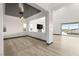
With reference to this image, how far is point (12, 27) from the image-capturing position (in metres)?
7.29

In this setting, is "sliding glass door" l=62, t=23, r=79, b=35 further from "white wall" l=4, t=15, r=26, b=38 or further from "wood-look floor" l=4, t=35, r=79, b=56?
"white wall" l=4, t=15, r=26, b=38

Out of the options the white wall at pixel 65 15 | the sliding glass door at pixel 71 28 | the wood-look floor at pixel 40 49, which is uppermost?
the white wall at pixel 65 15

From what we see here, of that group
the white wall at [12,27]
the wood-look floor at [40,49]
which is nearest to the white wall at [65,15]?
the white wall at [12,27]

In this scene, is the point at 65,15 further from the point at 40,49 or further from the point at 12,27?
the point at 40,49

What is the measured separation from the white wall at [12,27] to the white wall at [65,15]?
15.4ft

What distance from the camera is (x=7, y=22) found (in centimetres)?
681

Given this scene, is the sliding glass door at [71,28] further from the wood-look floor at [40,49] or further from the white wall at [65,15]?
the wood-look floor at [40,49]

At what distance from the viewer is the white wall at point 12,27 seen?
6742 millimetres

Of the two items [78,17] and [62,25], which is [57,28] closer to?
[62,25]

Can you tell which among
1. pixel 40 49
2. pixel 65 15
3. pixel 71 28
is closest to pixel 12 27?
pixel 40 49

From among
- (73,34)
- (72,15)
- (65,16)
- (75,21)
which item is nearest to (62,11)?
(65,16)

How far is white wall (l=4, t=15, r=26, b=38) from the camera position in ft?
22.1

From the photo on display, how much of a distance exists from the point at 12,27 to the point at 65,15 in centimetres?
694

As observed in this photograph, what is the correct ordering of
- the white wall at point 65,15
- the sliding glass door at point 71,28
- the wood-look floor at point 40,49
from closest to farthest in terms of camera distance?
the wood-look floor at point 40,49 < the white wall at point 65,15 < the sliding glass door at point 71,28
